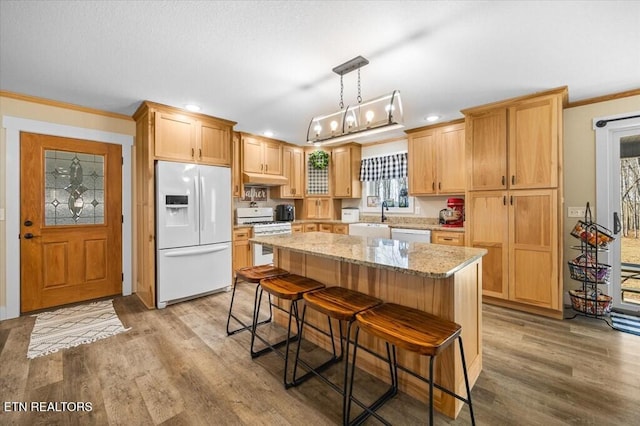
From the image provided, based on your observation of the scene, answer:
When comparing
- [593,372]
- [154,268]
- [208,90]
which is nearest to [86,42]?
[208,90]

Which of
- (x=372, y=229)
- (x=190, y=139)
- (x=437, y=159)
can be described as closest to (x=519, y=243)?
(x=437, y=159)

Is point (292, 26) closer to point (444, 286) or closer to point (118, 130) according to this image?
point (444, 286)

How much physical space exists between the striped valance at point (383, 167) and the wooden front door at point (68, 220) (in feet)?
13.0

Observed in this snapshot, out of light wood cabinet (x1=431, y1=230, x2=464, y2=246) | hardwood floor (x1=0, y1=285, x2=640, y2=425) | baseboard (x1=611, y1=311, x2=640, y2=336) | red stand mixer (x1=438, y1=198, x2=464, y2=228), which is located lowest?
hardwood floor (x1=0, y1=285, x2=640, y2=425)

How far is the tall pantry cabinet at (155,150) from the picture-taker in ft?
10.9

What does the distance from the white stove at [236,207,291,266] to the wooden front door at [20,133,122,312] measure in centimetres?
176

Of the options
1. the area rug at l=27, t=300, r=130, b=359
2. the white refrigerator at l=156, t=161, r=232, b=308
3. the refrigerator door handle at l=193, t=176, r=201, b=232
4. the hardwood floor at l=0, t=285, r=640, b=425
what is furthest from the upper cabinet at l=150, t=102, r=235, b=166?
the hardwood floor at l=0, t=285, r=640, b=425

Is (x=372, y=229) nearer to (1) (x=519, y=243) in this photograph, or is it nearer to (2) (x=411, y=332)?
(1) (x=519, y=243)

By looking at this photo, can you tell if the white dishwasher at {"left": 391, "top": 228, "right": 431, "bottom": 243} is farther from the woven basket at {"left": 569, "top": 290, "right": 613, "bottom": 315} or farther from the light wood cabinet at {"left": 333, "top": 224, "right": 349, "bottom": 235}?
the woven basket at {"left": 569, "top": 290, "right": 613, "bottom": 315}

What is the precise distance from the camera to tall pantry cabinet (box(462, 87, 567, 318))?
2.99 m

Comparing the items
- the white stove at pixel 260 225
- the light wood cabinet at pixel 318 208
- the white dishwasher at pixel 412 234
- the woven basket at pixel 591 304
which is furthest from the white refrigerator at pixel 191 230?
the woven basket at pixel 591 304

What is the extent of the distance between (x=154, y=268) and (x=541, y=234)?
14.6ft

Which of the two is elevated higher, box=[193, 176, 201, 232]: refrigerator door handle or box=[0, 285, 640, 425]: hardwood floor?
box=[193, 176, 201, 232]: refrigerator door handle

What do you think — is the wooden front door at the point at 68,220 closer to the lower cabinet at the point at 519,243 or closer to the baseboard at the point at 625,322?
the lower cabinet at the point at 519,243
